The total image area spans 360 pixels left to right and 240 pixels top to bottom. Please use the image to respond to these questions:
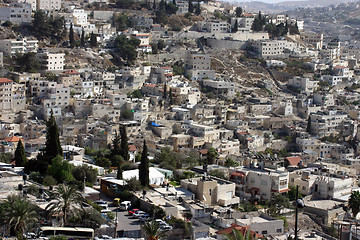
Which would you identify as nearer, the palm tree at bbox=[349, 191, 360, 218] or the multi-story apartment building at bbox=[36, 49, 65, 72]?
the palm tree at bbox=[349, 191, 360, 218]

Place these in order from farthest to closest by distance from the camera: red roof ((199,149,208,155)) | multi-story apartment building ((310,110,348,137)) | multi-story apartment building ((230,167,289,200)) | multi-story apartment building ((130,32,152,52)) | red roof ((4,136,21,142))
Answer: multi-story apartment building ((130,32,152,52)), multi-story apartment building ((310,110,348,137)), red roof ((199,149,208,155)), red roof ((4,136,21,142)), multi-story apartment building ((230,167,289,200))

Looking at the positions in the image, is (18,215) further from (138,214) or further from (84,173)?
(84,173)

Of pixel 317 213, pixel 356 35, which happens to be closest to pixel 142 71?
pixel 317 213

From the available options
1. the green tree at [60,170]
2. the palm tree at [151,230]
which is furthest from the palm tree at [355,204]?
the green tree at [60,170]

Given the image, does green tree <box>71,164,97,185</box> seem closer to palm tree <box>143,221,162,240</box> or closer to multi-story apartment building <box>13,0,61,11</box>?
palm tree <box>143,221,162,240</box>

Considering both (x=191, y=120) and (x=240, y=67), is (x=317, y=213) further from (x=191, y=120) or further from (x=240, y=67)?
(x=240, y=67)

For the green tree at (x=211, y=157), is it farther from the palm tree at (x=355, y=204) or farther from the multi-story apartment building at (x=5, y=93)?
the multi-story apartment building at (x=5, y=93)

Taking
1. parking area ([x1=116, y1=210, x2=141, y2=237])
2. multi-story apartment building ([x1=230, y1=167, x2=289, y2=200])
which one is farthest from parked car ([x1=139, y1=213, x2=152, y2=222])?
multi-story apartment building ([x1=230, y1=167, x2=289, y2=200])
